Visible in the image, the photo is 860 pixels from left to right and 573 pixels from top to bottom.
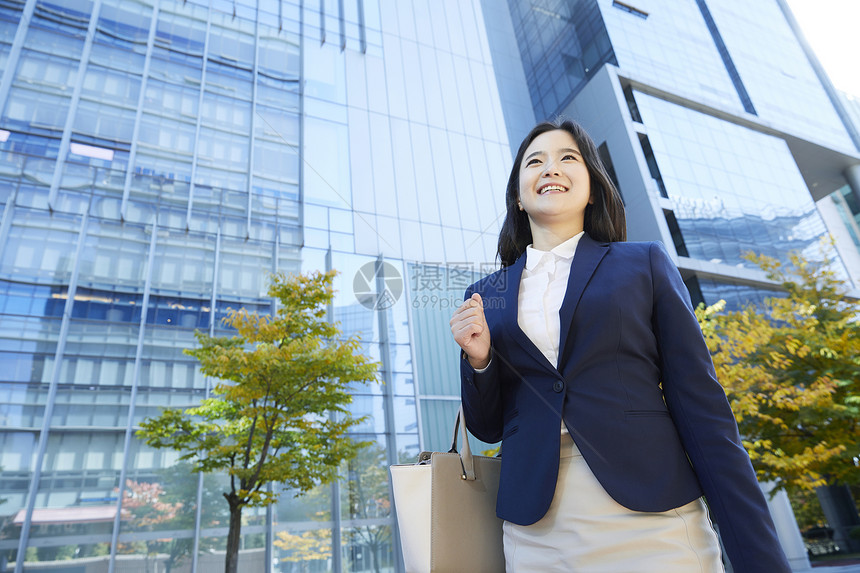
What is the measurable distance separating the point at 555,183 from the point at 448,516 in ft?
3.21

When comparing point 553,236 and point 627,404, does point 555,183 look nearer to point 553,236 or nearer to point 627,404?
point 553,236

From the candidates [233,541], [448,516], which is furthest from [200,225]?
[448,516]

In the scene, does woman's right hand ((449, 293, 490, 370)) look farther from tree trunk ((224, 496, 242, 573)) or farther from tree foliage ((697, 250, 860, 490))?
tree foliage ((697, 250, 860, 490))

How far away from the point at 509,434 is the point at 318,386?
6.68 meters

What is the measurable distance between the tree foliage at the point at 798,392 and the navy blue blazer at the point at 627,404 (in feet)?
24.4

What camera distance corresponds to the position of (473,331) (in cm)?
129

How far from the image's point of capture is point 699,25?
20484 mm

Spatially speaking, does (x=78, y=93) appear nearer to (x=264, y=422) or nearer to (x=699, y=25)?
(x=264, y=422)

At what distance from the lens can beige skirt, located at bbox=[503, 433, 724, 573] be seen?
3.36 feet

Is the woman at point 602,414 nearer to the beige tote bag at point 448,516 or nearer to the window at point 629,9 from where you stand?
the beige tote bag at point 448,516

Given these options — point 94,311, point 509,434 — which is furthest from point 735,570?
point 94,311

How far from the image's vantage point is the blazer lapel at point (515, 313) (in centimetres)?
128

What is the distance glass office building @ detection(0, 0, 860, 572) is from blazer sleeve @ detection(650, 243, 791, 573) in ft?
28.1

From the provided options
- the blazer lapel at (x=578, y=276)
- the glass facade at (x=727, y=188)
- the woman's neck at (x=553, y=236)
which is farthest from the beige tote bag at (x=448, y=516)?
the glass facade at (x=727, y=188)
